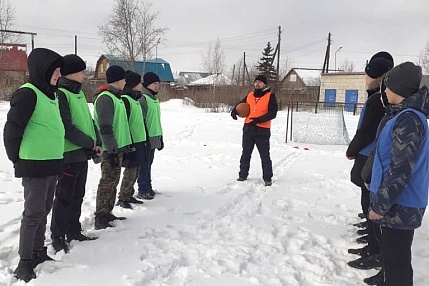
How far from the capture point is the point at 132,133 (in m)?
4.69

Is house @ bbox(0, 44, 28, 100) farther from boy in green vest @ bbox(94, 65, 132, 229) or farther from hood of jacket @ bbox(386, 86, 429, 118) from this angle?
hood of jacket @ bbox(386, 86, 429, 118)

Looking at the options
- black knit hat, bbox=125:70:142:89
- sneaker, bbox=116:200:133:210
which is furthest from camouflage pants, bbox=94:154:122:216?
black knit hat, bbox=125:70:142:89

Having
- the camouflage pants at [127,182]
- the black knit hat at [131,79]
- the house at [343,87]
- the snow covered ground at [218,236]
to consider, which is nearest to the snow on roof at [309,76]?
the house at [343,87]

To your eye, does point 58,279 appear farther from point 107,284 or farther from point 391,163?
point 391,163

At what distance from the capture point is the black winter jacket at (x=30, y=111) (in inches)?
109

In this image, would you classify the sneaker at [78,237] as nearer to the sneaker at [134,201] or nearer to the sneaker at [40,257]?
the sneaker at [40,257]

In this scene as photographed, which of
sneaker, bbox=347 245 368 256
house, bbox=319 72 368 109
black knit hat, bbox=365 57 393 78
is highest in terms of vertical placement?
house, bbox=319 72 368 109

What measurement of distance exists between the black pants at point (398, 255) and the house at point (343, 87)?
3389cm

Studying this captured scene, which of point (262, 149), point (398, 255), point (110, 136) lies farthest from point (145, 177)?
point (398, 255)

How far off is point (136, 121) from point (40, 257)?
202 centimetres

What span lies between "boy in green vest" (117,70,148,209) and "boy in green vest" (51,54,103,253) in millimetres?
978

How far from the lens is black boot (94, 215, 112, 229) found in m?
4.07

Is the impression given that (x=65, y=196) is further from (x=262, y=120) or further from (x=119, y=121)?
(x=262, y=120)

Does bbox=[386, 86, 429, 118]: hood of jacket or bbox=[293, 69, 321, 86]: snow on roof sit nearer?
bbox=[386, 86, 429, 118]: hood of jacket
